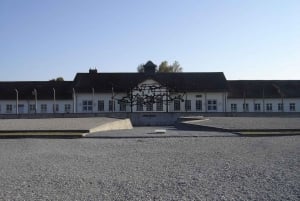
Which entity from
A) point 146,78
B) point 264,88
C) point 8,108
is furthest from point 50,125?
point 264,88

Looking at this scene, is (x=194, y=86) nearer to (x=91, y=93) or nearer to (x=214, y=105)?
(x=214, y=105)

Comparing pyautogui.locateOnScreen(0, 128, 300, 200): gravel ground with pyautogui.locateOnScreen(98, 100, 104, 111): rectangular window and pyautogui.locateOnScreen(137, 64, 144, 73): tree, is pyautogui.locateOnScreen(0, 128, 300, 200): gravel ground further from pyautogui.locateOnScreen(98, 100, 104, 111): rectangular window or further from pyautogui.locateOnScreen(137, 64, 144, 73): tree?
pyautogui.locateOnScreen(137, 64, 144, 73): tree

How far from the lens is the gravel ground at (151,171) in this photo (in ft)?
26.0

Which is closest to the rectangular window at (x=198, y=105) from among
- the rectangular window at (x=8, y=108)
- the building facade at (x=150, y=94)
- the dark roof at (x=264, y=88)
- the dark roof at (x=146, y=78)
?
the building facade at (x=150, y=94)

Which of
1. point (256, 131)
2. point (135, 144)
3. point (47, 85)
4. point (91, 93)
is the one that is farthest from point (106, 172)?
point (47, 85)

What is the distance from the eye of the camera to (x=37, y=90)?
6050 cm

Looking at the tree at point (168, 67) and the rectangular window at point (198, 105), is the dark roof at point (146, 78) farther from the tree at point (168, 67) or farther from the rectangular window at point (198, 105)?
the tree at point (168, 67)

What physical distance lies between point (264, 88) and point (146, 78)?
623 inches

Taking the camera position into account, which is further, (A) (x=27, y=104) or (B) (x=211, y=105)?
Answer: (B) (x=211, y=105)

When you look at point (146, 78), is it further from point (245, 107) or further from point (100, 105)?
point (245, 107)

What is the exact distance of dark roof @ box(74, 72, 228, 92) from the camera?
6003 centimetres

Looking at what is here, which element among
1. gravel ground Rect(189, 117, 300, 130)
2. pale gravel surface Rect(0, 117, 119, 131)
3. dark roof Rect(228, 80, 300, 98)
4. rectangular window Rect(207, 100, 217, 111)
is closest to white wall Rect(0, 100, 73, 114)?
rectangular window Rect(207, 100, 217, 111)

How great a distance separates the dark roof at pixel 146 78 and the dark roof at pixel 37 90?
1.88m

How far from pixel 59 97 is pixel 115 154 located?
4782cm
